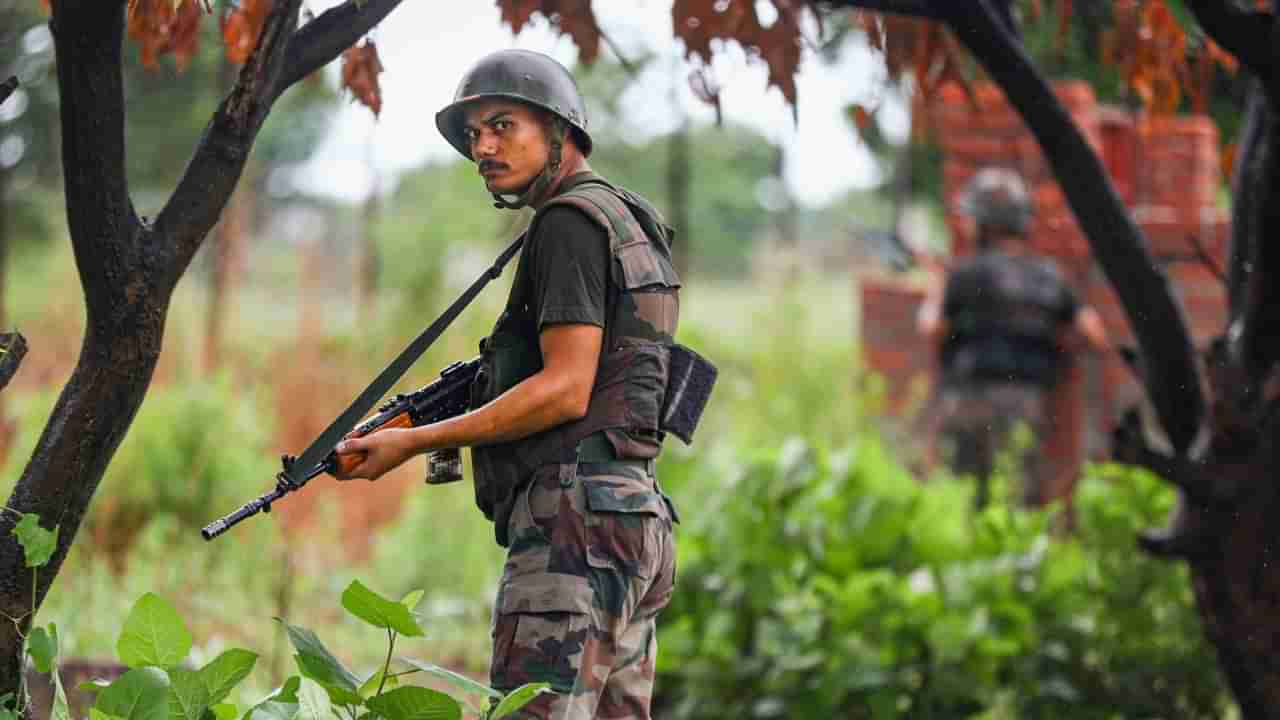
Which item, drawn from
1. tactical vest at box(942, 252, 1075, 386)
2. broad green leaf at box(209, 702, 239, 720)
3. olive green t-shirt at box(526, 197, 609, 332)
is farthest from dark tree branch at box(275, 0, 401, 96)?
tactical vest at box(942, 252, 1075, 386)

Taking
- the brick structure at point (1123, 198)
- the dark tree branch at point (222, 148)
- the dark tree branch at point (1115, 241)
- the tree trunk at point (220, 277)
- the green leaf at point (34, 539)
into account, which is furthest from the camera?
the tree trunk at point (220, 277)

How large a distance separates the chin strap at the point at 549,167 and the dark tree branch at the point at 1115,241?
147cm

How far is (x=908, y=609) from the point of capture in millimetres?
5520

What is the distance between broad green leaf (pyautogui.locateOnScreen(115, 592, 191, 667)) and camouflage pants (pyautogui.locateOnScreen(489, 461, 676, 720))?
0.54 metres

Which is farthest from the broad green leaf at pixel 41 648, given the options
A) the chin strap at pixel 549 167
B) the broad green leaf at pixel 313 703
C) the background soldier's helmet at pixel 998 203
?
the background soldier's helmet at pixel 998 203

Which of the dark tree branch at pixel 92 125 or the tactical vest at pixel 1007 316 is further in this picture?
the tactical vest at pixel 1007 316

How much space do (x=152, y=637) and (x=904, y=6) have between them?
2.24 m

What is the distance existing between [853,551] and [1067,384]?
4199mm

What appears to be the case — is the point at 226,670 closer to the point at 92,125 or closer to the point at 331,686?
the point at 331,686

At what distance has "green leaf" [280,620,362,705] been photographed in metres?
2.91

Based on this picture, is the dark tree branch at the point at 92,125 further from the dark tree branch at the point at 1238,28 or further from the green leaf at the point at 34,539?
the dark tree branch at the point at 1238,28

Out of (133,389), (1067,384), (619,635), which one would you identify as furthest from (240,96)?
(1067,384)

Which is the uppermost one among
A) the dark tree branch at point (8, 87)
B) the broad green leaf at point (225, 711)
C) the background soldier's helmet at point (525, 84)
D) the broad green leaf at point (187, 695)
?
the dark tree branch at point (8, 87)

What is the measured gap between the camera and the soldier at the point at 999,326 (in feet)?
29.1
